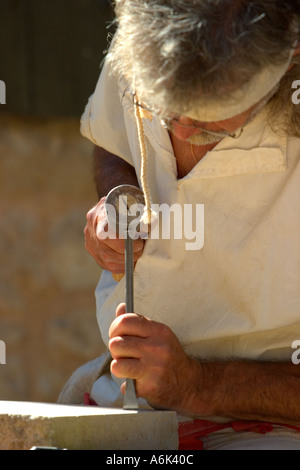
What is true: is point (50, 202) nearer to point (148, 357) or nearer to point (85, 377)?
point (85, 377)

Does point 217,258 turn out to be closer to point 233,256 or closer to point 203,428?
point 233,256

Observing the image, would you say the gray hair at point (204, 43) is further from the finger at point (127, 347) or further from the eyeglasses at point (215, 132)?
the finger at point (127, 347)

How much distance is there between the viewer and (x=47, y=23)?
10.5ft

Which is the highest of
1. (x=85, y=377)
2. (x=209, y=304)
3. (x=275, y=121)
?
(x=275, y=121)

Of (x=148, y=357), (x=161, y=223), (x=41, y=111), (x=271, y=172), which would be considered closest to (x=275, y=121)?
(x=271, y=172)

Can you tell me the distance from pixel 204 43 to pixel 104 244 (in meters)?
0.55

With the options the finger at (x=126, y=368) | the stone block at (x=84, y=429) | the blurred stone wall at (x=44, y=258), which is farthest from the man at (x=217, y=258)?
the blurred stone wall at (x=44, y=258)

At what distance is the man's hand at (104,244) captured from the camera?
1.74 metres

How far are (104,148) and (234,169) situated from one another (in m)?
0.50

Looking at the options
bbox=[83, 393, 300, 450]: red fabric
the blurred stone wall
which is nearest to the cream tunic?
bbox=[83, 393, 300, 450]: red fabric

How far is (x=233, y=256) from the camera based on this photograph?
69.2 inches

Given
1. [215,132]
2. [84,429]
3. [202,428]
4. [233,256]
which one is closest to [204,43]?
[215,132]

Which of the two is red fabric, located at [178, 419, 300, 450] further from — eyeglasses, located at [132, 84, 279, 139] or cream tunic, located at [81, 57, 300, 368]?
eyeglasses, located at [132, 84, 279, 139]

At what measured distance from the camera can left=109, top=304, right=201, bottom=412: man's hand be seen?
1.58 metres
